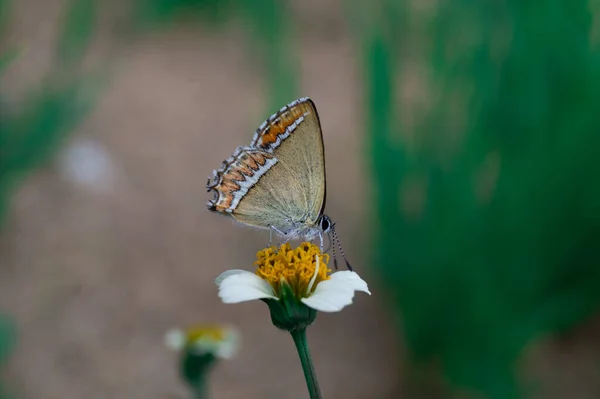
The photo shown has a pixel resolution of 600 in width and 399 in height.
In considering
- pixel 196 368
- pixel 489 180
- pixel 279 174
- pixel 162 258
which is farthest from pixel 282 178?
pixel 162 258

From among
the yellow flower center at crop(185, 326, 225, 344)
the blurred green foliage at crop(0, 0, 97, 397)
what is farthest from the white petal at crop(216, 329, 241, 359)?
the blurred green foliage at crop(0, 0, 97, 397)

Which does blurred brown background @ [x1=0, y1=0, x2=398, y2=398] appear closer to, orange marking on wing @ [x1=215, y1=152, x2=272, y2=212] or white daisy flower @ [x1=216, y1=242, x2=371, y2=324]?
orange marking on wing @ [x1=215, y1=152, x2=272, y2=212]

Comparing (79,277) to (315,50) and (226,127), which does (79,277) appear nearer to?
(226,127)

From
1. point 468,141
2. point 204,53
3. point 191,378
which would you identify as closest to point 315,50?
point 204,53

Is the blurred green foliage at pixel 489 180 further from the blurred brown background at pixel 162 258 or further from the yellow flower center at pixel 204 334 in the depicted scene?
the yellow flower center at pixel 204 334

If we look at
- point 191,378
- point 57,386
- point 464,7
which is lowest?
point 57,386

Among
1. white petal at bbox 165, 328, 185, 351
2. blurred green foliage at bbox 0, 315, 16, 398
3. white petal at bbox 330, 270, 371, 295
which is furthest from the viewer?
blurred green foliage at bbox 0, 315, 16, 398
